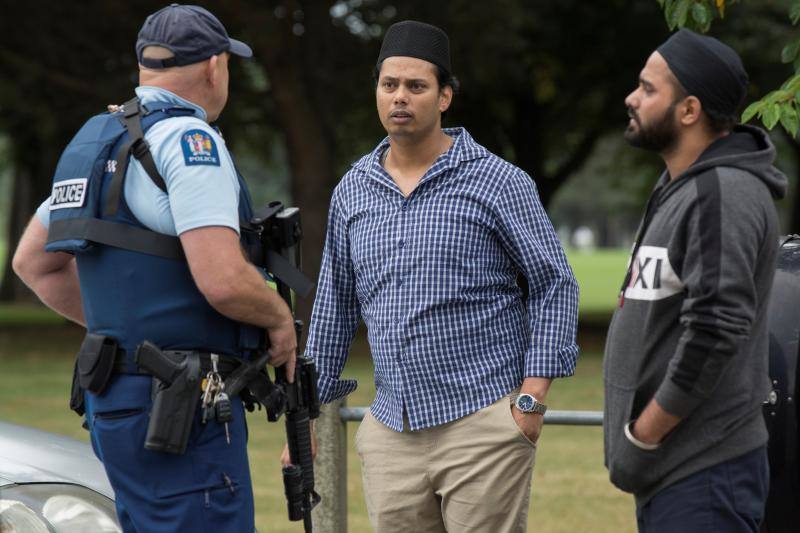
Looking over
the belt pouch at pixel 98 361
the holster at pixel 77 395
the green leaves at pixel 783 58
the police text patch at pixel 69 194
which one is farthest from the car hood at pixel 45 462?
the green leaves at pixel 783 58

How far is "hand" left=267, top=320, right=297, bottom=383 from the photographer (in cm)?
357

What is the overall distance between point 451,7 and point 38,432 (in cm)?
1404

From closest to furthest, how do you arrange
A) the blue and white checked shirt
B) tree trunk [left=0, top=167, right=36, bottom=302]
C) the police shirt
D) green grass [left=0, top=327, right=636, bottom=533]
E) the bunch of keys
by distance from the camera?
the police shirt < the bunch of keys < the blue and white checked shirt < green grass [left=0, top=327, right=636, bottom=533] < tree trunk [left=0, top=167, right=36, bottom=302]

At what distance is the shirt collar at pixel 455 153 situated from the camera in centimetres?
397

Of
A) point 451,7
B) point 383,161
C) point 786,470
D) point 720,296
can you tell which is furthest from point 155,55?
point 451,7

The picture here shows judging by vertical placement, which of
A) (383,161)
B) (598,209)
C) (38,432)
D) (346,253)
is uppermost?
(383,161)

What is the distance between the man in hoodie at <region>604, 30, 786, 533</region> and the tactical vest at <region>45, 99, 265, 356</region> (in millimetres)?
1105

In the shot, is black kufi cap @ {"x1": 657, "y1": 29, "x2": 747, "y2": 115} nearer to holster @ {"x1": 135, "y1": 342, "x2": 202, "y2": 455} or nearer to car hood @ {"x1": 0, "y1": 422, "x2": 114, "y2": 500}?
holster @ {"x1": 135, "y1": 342, "x2": 202, "y2": 455}

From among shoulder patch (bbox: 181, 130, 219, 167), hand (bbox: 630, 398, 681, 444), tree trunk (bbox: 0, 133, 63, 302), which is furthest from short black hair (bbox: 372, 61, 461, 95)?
tree trunk (bbox: 0, 133, 63, 302)

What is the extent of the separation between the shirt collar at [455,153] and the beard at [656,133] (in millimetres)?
895

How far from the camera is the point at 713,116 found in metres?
3.05

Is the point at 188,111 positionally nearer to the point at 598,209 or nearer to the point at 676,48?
the point at 676,48

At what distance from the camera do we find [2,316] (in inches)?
1149

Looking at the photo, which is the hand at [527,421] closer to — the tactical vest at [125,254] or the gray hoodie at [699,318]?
the gray hoodie at [699,318]
